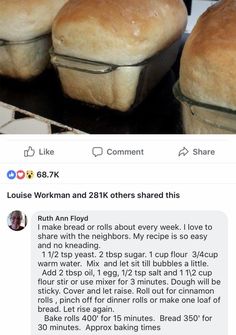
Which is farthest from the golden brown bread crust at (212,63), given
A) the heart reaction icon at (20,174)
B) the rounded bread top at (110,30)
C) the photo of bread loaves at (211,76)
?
the heart reaction icon at (20,174)

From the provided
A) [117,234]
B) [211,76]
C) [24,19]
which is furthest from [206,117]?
[24,19]

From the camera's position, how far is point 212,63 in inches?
27.4

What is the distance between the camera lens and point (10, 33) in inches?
39.6

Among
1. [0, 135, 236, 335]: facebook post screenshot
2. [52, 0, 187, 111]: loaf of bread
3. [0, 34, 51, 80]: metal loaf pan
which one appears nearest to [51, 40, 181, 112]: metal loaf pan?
[52, 0, 187, 111]: loaf of bread

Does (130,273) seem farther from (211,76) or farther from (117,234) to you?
(211,76)

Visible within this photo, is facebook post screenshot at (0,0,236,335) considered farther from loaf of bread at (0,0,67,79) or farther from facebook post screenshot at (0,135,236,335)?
loaf of bread at (0,0,67,79)

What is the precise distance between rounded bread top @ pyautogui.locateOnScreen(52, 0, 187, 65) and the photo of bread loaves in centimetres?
15

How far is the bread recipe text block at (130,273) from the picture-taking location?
0.55 metres

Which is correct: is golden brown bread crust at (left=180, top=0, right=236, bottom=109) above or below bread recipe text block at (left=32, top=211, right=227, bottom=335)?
above

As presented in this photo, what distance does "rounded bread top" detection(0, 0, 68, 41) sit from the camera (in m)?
0.99

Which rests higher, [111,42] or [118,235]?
[111,42]

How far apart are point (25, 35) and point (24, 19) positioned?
0.04 m

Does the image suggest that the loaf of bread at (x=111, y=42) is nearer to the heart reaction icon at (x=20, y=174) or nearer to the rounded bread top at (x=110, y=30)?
the rounded bread top at (x=110, y=30)

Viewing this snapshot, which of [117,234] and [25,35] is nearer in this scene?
[117,234]
